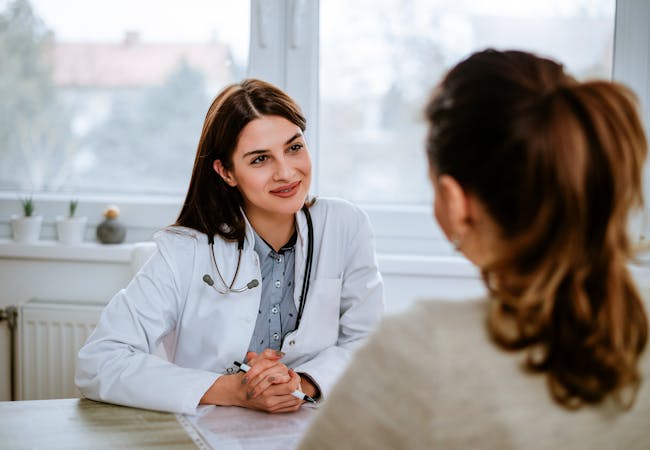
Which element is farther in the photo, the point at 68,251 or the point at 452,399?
the point at 68,251

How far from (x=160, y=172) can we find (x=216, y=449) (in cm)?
159

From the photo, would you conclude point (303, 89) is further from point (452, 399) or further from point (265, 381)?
point (452, 399)

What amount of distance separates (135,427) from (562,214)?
0.86m

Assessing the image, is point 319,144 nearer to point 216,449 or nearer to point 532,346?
point 216,449

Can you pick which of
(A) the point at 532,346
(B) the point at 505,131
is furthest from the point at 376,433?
(B) the point at 505,131

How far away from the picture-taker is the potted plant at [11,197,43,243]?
2.38 metres

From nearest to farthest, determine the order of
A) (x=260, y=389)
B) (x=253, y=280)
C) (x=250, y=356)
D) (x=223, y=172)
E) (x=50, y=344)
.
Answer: (x=260, y=389)
(x=250, y=356)
(x=253, y=280)
(x=223, y=172)
(x=50, y=344)

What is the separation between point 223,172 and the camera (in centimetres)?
174

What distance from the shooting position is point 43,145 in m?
2.56

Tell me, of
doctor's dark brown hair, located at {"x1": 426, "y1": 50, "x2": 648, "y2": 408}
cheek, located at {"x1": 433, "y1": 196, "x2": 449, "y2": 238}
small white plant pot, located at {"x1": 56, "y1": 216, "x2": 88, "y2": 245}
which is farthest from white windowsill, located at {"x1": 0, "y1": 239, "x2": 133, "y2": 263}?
doctor's dark brown hair, located at {"x1": 426, "y1": 50, "x2": 648, "y2": 408}

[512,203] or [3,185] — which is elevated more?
[512,203]

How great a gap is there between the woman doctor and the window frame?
606 millimetres

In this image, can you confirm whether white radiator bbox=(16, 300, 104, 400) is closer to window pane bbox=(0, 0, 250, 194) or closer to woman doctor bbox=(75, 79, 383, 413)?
window pane bbox=(0, 0, 250, 194)

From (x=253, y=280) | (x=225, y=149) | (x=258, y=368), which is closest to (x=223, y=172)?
(x=225, y=149)
